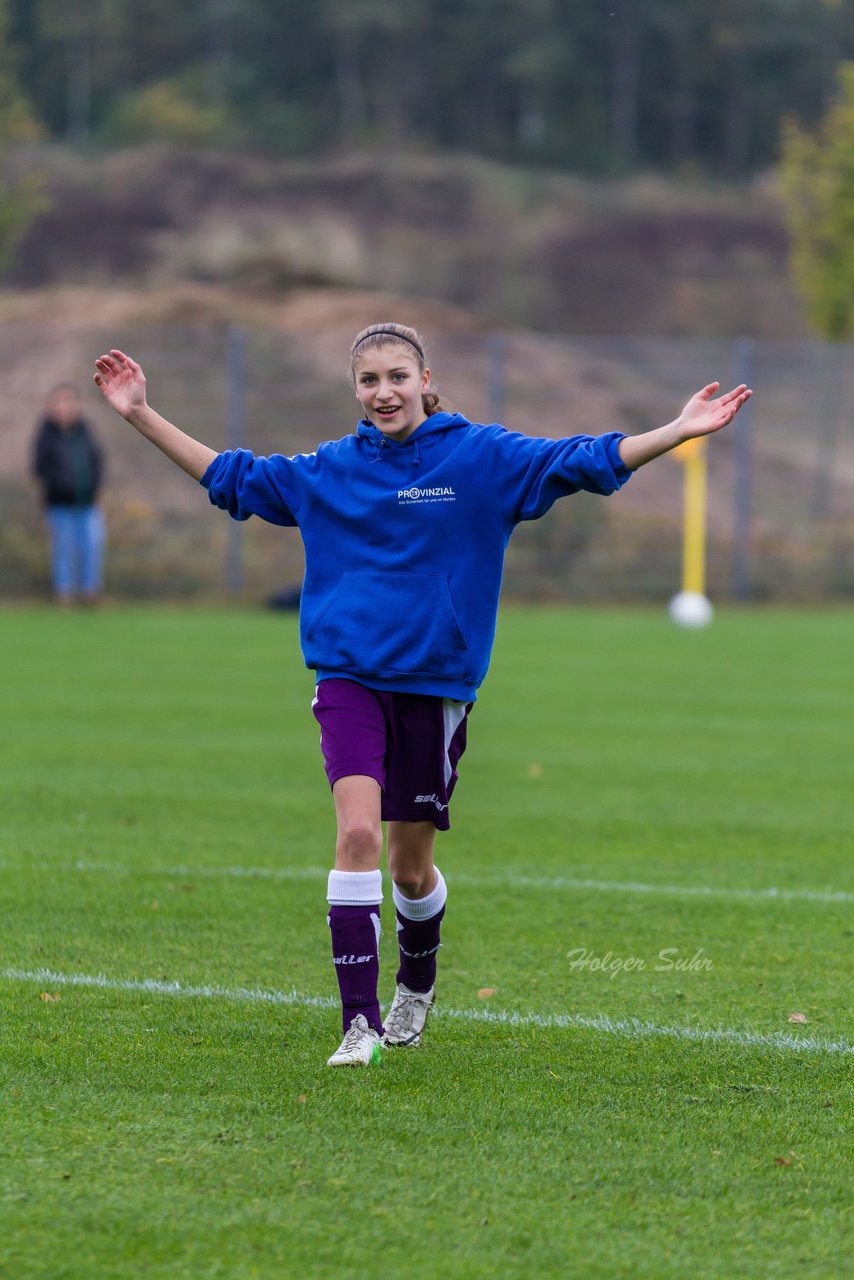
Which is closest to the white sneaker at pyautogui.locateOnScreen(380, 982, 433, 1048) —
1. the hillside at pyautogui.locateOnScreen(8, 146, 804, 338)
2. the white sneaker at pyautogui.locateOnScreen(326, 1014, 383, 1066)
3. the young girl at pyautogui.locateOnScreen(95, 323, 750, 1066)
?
the young girl at pyautogui.locateOnScreen(95, 323, 750, 1066)

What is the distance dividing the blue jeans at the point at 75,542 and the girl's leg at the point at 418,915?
16785 mm

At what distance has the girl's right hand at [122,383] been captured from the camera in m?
5.21

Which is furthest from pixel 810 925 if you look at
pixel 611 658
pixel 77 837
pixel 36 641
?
pixel 36 641

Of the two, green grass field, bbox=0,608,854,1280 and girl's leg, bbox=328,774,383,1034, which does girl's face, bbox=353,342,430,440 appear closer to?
girl's leg, bbox=328,774,383,1034

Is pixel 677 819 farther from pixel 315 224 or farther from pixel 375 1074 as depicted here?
pixel 315 224

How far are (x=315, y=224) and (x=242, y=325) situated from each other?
1144 inches

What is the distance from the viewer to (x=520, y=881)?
7.17m

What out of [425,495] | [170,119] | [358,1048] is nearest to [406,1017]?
[358,1048]

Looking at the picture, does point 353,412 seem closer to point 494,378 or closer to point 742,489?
point 494,378

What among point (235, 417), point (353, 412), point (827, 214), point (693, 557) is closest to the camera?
point (693, 557)

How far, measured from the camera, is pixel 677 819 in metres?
8.66

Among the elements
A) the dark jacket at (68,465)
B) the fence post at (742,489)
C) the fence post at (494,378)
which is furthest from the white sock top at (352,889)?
the fence post at (742,489)

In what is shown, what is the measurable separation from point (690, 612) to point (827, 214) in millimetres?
9981

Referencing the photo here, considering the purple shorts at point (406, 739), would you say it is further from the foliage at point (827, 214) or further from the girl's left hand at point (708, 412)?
the foliage at point (827, 214)
